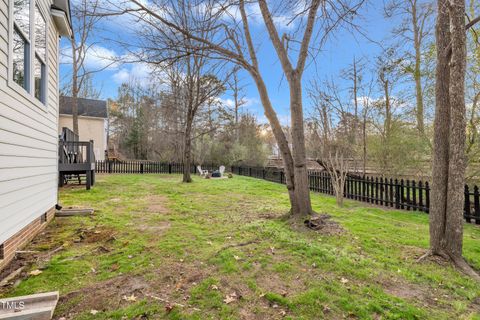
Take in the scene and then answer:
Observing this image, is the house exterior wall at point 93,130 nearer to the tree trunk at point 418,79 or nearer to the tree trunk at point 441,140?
the tree trunk at point 418,79

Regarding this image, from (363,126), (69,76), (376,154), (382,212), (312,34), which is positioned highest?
(69,76)

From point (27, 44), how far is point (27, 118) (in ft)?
3.79

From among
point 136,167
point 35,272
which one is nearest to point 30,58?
point 35,272

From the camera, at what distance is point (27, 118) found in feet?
12.5

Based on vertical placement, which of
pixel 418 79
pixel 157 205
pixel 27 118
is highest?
pixel 418 79

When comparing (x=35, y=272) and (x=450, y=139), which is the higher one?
(x=450, y=139)

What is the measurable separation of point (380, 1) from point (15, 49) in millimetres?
5786

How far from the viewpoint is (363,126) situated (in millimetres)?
10617

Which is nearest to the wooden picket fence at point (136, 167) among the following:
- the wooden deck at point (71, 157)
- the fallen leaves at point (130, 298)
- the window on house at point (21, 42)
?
the wooden deck at point (71, 157)

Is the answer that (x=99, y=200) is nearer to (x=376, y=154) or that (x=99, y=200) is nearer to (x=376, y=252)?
(x=376, y=252)

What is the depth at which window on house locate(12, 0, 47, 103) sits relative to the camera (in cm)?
A: 352

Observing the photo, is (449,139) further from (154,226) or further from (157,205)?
(157,205)

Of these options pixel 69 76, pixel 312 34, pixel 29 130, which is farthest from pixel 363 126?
pixel 69 76

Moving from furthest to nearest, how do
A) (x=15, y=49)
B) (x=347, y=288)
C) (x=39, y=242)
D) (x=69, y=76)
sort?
1. (x=69, y=76)
2. (x=39, y=242)
3. (x=15, y=49)
4. (x=347, y=288)
